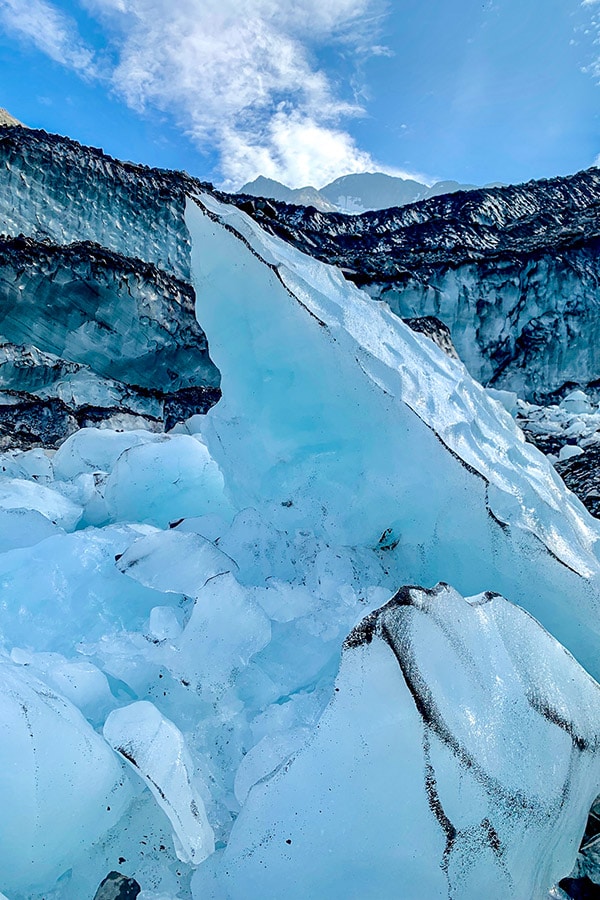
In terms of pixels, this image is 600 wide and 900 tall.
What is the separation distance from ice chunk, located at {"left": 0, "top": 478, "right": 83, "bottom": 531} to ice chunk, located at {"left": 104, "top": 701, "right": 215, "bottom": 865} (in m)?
2.00

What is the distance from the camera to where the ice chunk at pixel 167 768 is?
1.00 meters

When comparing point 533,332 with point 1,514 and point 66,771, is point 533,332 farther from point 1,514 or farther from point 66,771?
point 66,771

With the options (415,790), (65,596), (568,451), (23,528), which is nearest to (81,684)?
(65,596)

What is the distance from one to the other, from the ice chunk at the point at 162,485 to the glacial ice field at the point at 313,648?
19.2 inches

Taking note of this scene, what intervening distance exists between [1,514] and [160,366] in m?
9.55

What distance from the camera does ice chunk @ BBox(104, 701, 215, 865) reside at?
3.27 ft

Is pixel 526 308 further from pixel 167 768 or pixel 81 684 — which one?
pixel 167 768

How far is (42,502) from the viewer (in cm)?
321

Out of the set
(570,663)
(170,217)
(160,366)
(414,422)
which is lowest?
(570,663)

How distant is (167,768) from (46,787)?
0.21 metres

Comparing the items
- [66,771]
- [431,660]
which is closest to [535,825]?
[431,660]

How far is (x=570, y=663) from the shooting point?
4.08 ft

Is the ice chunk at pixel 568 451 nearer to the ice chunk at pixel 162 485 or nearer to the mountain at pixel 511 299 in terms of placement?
the ice chunk at pixel 162 485

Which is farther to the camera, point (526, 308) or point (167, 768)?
point (526, 308)
